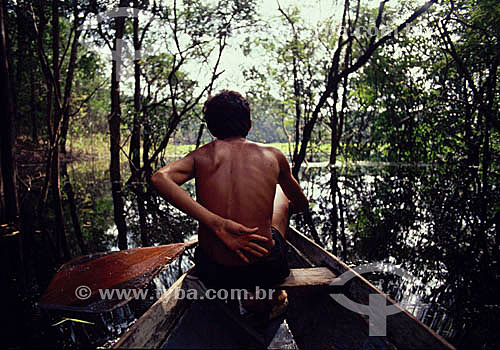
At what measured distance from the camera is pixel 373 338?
1.78m

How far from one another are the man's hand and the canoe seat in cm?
34

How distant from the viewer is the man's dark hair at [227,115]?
203 centimetres

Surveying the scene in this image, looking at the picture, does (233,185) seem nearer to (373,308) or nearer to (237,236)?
(237,236)

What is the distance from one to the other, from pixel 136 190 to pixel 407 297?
882 centimetres

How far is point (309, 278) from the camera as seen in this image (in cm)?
217

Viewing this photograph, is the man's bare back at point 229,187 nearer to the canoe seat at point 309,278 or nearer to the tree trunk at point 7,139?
the canoe seat at point 309,278

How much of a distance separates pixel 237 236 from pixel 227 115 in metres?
0.69

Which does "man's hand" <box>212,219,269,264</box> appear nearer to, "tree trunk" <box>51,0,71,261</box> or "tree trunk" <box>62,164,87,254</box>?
"tree trunk" <box>62,164,87,254</box>

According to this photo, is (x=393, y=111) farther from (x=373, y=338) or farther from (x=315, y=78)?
(x=373, y=338)

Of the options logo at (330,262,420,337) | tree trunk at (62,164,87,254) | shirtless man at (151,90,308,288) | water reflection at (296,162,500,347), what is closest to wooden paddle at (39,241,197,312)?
shirtless man at (151,90,308,288)

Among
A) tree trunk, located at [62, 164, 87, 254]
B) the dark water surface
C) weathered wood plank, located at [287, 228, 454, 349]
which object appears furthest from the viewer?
tree trunk, located at [62, 164, 87, 254]

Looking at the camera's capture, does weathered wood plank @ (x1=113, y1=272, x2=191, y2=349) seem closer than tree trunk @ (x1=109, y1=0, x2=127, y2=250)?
Yes

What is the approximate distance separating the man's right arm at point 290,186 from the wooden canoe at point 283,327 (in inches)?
17.9

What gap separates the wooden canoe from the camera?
1586 millimetres
